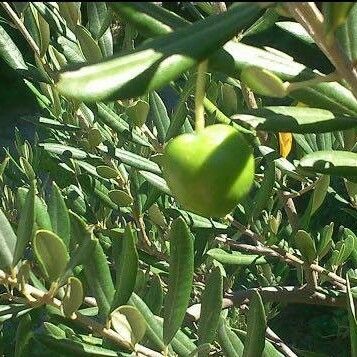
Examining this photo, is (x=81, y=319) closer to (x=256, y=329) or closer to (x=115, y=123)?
(x=256, y=329)

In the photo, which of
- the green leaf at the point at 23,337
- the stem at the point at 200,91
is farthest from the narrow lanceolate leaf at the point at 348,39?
the green leaf at the point at 23,337

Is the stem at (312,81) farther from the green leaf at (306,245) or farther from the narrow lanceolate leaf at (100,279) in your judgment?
the green leaf at (306,245)

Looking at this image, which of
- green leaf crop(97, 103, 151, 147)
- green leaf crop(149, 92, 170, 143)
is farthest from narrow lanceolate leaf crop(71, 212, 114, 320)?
green leaf crop(149, 92, 170, 143)

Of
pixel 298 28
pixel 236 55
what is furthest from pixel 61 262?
pixel 298 28

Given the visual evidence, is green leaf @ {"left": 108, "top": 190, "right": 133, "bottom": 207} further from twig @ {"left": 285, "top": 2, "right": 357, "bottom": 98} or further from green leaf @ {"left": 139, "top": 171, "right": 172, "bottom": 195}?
twig @ {"left": 285, "top": 2, "right": 357, "bottom": 98}

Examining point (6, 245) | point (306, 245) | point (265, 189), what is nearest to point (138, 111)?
point (265, 189)

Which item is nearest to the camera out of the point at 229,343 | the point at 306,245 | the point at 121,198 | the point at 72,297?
the point at 72,297
